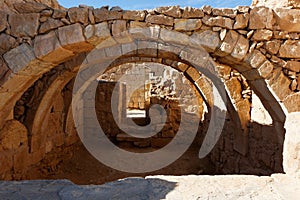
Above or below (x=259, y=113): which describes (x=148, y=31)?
above

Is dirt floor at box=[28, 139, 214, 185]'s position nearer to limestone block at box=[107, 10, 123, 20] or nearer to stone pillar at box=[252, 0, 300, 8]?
limestone block at box=[107, 10, 123, 20]

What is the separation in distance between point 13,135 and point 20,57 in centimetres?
185

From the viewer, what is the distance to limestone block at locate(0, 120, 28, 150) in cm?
428

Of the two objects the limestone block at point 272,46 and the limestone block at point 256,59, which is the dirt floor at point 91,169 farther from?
the limestone block at point 272,46

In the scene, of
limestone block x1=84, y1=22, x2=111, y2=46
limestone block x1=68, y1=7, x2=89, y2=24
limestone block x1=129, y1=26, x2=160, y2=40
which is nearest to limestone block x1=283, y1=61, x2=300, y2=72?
limestone block x1=129, y1=26, x2=160, y2=40

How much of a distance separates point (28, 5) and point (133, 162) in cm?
483

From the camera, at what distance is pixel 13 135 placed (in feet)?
14.8

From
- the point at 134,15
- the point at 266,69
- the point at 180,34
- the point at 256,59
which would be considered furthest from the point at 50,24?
the point at 266,69

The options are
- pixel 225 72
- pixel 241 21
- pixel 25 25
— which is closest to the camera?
pixel 241 21

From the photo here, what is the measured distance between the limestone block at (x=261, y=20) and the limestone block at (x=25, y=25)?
272cm

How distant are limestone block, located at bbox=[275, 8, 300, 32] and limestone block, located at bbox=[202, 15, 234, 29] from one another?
61 cm

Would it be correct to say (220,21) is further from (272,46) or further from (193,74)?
(193,74)

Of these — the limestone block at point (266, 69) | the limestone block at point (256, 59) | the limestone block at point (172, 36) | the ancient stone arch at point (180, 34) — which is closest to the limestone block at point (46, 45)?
the ancient stone arch at point (180, 34)

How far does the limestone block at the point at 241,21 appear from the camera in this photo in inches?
125
